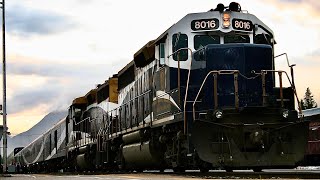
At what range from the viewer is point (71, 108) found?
3023cm

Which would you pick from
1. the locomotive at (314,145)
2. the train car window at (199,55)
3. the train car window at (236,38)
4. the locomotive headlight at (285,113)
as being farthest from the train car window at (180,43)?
the locomotive at (314,145)

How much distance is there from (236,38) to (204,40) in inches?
33.3

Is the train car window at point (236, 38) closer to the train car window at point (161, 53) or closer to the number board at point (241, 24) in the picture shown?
the number board at point (241, 24)

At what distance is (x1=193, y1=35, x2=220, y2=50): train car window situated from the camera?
1494cm

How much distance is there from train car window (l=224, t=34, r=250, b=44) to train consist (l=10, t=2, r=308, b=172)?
0.09 feet

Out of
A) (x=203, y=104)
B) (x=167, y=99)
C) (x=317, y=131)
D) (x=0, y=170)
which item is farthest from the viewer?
(x=317, y=131)

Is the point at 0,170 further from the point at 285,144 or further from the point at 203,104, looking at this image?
the point at 285,144

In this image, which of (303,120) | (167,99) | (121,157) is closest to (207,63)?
(167,99)

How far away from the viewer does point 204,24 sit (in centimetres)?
1492

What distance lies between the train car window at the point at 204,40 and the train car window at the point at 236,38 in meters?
0.25

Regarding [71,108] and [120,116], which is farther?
[71,108]

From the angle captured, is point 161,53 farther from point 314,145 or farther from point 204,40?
point 314,145

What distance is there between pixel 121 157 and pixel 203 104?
664 cm

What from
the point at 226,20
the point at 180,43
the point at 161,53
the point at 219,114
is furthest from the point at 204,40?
the point at 219,114
